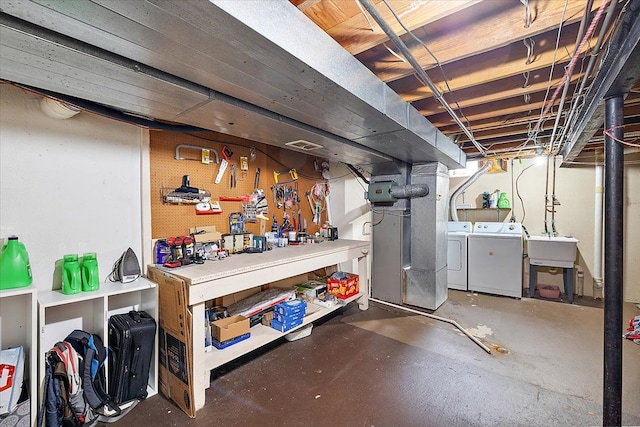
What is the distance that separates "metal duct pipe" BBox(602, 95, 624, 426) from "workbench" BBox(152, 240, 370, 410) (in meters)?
1.95

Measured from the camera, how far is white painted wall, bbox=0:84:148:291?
5.15 feet

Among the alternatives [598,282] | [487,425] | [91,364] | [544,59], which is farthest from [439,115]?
[598,282]

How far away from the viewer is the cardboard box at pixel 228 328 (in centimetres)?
199

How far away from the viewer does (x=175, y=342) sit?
1786 millimetres

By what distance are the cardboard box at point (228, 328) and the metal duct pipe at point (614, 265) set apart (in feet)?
7.28

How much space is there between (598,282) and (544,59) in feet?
13.2

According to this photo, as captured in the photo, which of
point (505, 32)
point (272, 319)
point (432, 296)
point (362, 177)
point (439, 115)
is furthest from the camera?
point (362, 177)

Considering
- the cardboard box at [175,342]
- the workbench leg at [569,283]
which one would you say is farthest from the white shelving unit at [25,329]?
the workbench leg at [569,283]

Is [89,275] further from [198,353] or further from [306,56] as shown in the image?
[306,56]

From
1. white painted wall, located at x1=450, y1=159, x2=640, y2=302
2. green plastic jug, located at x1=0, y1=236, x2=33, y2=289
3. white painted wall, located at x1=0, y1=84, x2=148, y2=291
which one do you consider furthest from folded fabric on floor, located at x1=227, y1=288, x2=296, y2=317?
white painted wall, located at x1=450, y1=159, x2=640, y2=302

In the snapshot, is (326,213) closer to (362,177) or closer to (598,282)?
(362,177)

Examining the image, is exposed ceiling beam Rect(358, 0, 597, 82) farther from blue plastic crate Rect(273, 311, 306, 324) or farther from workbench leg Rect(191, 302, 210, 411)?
blue plastic crate Rect(273, 311, 306, 324)

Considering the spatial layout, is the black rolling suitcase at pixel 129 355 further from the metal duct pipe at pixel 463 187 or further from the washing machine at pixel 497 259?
the metal duct pipe at pixel 463 187

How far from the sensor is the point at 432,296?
11.4 ft
